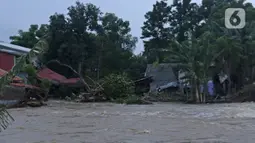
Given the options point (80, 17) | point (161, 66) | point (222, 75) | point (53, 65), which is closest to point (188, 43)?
point (222, 75)

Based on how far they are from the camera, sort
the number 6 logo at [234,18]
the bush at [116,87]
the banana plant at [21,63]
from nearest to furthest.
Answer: the banana plant at [21,63], the bush at [116,87], the number 6 logo at [234,18]

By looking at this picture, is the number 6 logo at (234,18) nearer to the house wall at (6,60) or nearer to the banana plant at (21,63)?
the house wall at (6,60)

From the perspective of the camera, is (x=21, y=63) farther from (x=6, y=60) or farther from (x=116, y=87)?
(x=6, y=60)

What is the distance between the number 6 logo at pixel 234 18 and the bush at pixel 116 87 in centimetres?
998

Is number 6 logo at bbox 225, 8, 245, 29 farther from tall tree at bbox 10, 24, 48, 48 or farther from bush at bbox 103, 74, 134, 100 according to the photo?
tall tree at bbox 10, 24, 48, 48

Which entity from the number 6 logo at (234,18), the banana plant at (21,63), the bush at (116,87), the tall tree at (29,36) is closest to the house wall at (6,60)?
the bush at (116,87)

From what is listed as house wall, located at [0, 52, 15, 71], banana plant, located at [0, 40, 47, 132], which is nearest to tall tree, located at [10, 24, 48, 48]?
house wall, located at [0, 52, 15, 71]

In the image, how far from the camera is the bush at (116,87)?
2841 centimetres

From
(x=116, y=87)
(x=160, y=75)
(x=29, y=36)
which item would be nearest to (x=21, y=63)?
(x=116, y=87)

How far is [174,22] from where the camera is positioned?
147 feet

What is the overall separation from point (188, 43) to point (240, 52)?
165 inches

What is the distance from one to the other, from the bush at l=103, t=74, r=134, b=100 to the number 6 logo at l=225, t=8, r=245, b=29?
9.98 meters

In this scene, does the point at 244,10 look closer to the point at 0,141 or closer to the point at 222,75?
the point at 222,75

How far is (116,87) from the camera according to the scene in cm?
2870
